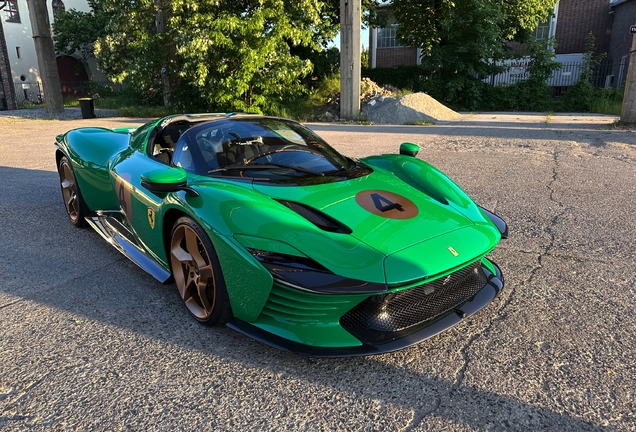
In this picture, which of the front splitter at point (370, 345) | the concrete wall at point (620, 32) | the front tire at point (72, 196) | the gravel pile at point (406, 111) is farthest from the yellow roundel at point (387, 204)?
the concrete wall at point (620, 32)

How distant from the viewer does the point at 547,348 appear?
2.32 m

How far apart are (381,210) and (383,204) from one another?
0.09m

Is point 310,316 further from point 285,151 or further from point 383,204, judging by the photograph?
point 285,151

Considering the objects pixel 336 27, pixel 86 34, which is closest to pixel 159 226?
pixel 336 27

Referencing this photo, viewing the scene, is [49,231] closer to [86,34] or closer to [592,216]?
[592,216]

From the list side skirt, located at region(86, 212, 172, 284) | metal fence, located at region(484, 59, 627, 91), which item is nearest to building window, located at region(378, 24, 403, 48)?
metal fence, located at region(484, 59, 627, 91)

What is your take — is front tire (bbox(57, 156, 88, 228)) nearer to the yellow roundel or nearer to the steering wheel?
the steering wheel

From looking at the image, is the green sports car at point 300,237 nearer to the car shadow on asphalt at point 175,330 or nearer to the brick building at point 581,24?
the car shadow on asphalt at point 175,330

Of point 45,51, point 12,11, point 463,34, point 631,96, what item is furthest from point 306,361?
point 12,11

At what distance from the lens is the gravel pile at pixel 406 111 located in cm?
1503

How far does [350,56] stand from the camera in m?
14.9

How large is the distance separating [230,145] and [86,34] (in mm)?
34478

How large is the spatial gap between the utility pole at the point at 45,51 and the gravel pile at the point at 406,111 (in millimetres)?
14046

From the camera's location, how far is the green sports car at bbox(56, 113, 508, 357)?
2.08m
